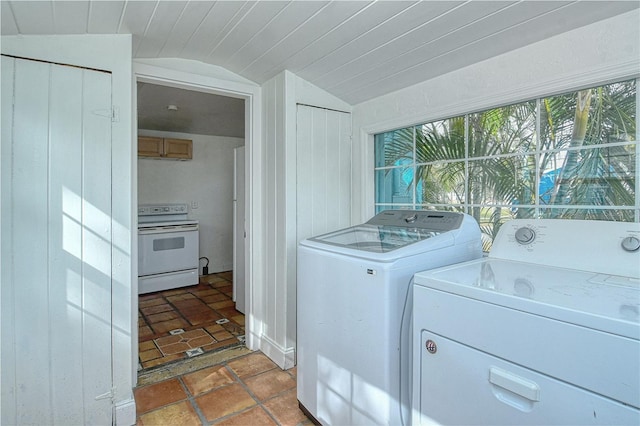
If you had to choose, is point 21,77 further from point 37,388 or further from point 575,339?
point 575,339

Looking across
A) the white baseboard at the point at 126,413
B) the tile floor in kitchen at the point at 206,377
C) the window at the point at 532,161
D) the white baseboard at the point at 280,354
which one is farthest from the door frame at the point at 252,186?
the window at the point at 532,161

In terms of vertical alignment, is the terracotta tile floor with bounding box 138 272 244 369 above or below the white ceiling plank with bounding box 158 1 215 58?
below

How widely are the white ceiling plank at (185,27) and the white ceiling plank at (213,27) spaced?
0.02 meters

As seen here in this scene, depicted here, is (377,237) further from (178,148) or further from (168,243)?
(178,148)

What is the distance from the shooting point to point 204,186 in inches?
209

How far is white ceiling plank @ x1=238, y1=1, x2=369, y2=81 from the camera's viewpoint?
162 cm

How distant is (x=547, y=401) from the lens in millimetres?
935

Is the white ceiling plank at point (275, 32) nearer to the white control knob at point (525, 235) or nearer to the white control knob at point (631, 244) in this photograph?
the white control knob at point (525, 235)

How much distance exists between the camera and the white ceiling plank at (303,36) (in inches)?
63.7

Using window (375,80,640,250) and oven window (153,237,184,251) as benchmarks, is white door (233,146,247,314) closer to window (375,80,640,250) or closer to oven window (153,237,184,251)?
oven window (153,237,184,251)

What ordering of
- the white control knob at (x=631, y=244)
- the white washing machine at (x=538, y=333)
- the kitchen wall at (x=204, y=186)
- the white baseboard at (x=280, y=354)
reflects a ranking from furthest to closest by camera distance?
1. the kitchen wall at (x=204, y=186)
2. the white baseboard at (x=280, y=354)
3. the white control knob at (x=631, y=244)
4. the white washing machine at (x=538, y=333)

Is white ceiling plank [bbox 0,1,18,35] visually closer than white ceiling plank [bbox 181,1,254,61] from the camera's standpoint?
Yes

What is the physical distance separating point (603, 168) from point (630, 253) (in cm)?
55

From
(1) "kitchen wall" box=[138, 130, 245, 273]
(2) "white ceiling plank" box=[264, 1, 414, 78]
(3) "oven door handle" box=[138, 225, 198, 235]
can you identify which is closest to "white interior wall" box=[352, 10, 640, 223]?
(2) "white ceiling plank" box=[264, 1, 414, 78]
